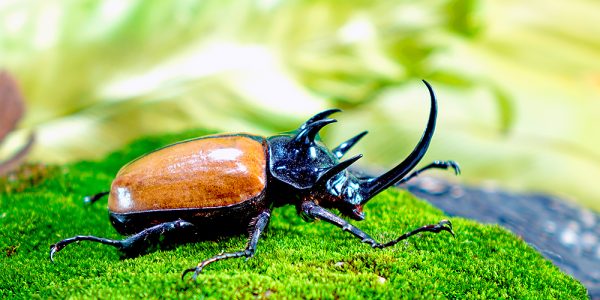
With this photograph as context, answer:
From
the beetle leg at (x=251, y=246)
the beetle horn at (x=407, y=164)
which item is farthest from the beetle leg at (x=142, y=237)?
the beetle horn at (x=407, y=164)

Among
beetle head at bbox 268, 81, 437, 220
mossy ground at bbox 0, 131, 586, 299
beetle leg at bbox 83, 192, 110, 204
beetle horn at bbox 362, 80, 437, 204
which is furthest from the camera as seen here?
beetle leg at bbox 83, 192, 110, 204

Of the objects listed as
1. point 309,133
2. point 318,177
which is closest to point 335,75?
point 309,133

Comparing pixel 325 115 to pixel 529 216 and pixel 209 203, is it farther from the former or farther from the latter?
pixel 529 216

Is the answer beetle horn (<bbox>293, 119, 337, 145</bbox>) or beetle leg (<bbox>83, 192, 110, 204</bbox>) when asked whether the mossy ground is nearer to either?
beetle leg (<bbox>83, 192, 110, 204</bbox>)

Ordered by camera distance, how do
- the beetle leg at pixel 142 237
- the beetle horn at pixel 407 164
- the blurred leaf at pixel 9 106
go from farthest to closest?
the blurred leaf at pixel 9 106
the beetle leg at pixel 142 237
the beetle horn at pixel 407 164

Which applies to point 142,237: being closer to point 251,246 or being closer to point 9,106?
point 251,246

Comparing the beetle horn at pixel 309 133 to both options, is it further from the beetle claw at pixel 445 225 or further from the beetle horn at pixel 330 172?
the beetle claw at pixel 445 225

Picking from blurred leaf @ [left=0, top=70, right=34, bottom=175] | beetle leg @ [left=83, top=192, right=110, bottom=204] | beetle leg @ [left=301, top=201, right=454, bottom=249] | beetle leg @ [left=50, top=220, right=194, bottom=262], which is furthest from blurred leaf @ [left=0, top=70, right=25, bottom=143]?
beetle leg @ [left=301, top=201, right=454, bottom=249]
